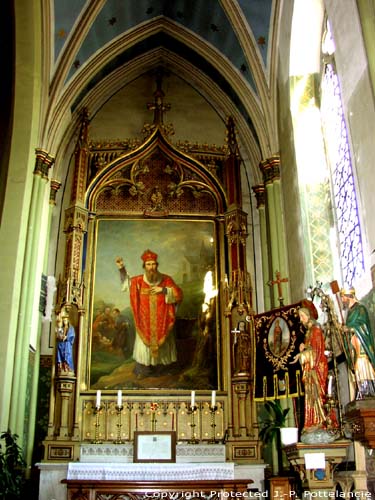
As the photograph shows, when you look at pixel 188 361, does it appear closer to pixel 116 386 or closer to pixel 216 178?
pixel 116 386

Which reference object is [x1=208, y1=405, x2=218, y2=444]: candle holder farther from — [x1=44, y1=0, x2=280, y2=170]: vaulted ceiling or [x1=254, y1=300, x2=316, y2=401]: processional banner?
[x1=44, y1=0, x2=280, y2=170]: vaulted ceiling

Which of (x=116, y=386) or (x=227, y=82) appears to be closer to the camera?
(x=116, y=386)

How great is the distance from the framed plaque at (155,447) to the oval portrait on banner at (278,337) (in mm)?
2007

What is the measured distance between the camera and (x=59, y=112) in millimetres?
11523

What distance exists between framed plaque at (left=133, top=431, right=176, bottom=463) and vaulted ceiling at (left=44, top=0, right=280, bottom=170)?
18.0 ft

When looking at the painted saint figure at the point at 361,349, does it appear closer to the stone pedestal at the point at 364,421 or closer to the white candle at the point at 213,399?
the stone pedestal at the point at 364,421

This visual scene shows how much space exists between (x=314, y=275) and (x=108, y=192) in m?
4.58

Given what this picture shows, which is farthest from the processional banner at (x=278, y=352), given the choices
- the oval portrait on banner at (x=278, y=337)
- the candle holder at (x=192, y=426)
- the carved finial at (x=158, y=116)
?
the carved finial at (x=158, y=116)

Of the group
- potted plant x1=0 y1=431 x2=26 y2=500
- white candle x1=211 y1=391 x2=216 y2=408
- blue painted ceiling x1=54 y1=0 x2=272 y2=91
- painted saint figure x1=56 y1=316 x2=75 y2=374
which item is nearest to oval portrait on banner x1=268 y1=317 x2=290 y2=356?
white candle x1=211 y1=391 x2=216 y2=408

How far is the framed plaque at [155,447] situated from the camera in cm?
907

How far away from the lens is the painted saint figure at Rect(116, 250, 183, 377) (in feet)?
35.6

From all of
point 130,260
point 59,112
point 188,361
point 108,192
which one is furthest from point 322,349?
point 59,112

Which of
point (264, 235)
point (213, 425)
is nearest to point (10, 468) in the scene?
point (213, 425)

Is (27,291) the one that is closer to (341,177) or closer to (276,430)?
(276,430)
